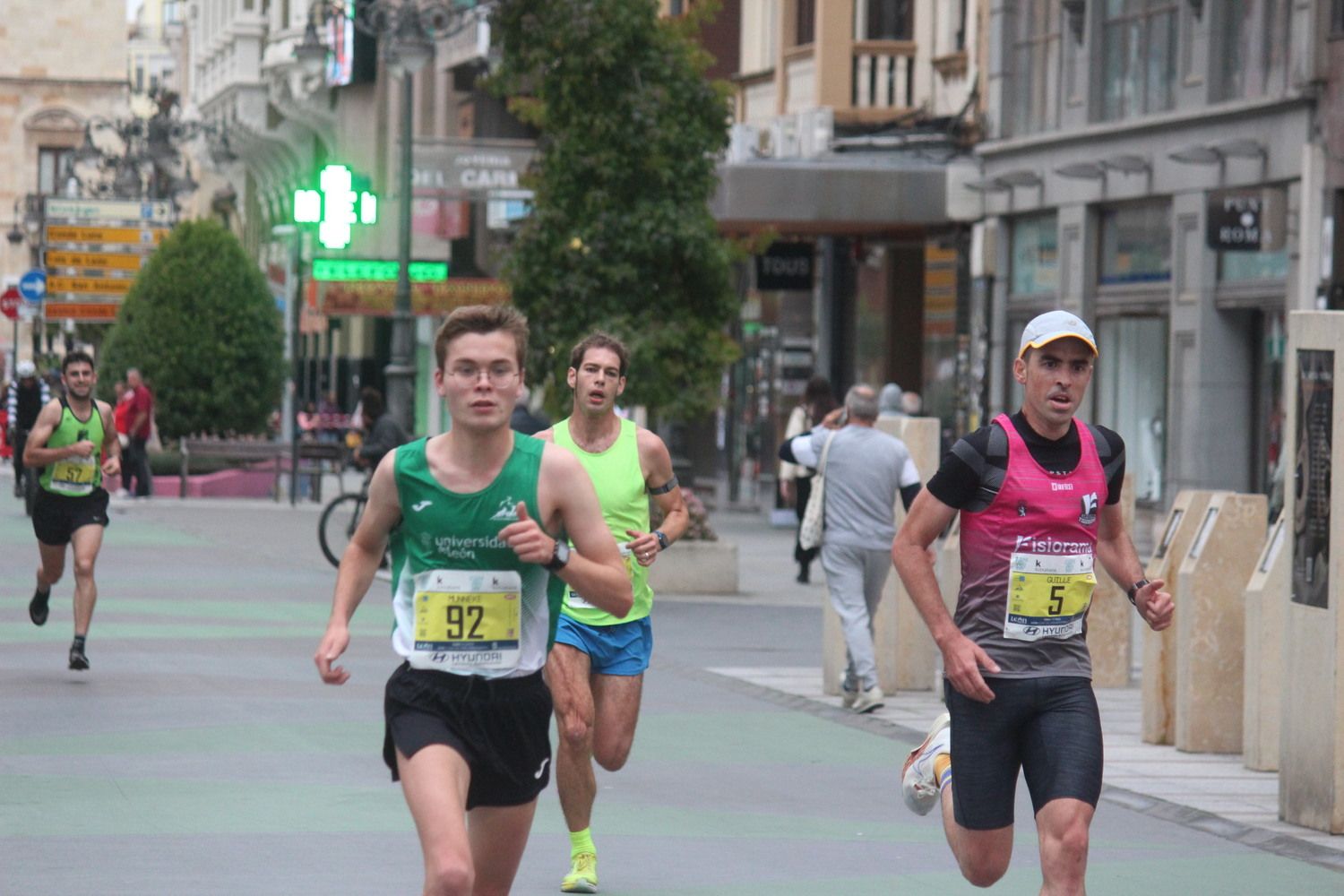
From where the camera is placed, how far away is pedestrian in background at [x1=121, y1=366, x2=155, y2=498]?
34.5 m

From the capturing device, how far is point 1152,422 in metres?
27.3

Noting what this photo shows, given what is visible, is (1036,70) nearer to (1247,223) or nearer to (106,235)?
(1247,223)

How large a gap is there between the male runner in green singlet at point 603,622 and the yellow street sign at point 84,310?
42.0m

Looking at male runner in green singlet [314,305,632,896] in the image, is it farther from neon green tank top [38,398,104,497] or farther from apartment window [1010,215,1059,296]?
apartment window [1010,215,1059,296]

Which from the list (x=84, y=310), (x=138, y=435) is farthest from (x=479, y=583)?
(x=84, y=310)

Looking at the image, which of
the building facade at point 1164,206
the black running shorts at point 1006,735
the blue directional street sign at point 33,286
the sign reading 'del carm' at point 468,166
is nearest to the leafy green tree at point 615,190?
the sign reading 'del carm' at point 468,166

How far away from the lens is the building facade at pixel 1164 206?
935 inches

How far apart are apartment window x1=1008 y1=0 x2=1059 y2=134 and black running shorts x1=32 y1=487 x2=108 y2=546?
17055 millimetres

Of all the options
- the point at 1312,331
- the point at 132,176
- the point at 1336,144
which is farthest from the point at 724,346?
the point at 132,176

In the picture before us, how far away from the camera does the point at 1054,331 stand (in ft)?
22.0

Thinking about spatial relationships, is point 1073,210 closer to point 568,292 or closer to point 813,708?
point 568,292

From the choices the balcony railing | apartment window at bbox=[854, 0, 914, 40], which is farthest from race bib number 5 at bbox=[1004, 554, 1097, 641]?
apartment window at bbox=[854, 0, 914, 40]

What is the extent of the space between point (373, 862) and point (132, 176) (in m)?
51.4

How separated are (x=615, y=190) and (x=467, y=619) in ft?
53.7
